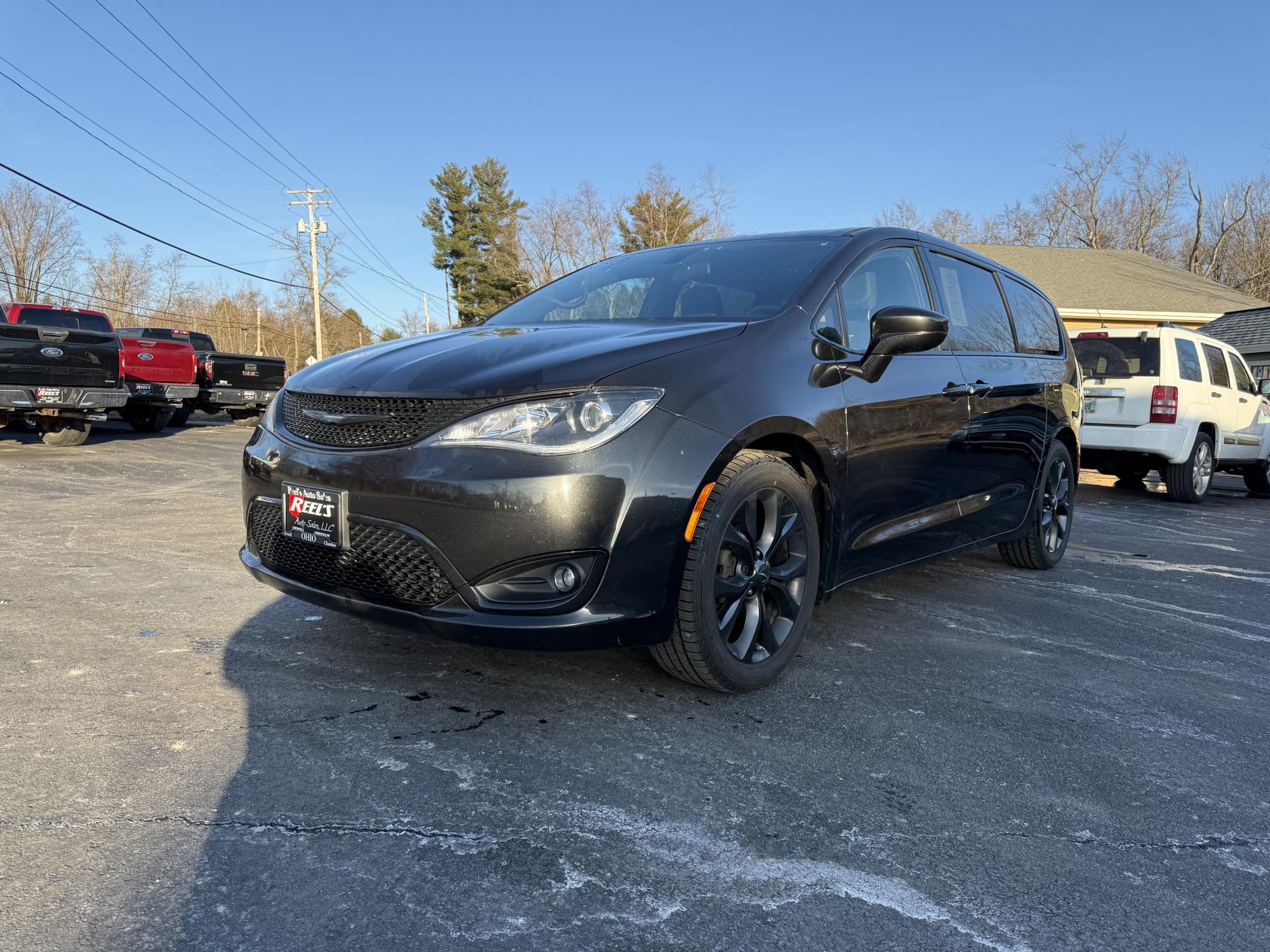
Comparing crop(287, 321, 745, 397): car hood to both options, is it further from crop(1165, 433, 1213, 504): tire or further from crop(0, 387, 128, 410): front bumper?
crop(0, 387, 128, 410): front bumper

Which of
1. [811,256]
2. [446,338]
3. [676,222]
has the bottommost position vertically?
[446,338]

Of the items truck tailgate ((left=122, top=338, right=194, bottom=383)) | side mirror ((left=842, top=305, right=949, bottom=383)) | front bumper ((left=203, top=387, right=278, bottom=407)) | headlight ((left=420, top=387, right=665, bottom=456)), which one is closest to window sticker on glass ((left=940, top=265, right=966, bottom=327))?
side mirror ((left=842, top=305, right=949, bottom=383))

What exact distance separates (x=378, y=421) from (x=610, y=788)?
128 centimetres

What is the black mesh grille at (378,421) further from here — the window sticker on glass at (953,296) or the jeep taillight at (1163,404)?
the jeep taillight at (1163,404)

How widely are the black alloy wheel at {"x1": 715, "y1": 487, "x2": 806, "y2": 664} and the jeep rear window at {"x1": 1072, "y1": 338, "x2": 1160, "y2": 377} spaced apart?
300 inches

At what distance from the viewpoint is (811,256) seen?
3615 mm

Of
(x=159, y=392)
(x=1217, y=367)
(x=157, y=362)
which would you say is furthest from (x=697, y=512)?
(x=157, y=362)

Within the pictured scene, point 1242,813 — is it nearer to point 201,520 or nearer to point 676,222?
point 201,520

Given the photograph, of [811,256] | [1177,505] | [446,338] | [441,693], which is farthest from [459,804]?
[1177,505]

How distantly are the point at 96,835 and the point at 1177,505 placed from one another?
10.5 m

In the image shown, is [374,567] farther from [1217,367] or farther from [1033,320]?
[1217,367]

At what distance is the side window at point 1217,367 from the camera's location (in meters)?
10.0

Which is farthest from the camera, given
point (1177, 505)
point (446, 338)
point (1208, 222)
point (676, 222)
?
point (1208, 222)

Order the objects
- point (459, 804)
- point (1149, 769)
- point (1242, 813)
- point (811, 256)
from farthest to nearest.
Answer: point (811, 256), point (1149, 769), point (1242, 813), point (459, 804)
